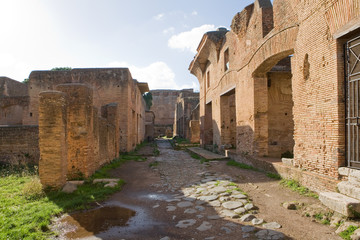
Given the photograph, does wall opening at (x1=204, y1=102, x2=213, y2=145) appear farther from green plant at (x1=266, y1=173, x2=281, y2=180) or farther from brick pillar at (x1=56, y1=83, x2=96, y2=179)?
brick pillar at (x1=56, y1=83, x2=96, y2=179)

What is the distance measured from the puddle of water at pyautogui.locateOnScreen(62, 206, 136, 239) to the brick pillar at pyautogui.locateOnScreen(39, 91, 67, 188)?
1619mm

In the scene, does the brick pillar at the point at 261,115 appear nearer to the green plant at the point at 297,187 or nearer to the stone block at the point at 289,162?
the stone block at the point at 289,162

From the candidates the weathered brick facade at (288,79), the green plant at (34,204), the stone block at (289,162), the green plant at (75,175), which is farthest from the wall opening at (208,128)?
the green plant at (75,175)

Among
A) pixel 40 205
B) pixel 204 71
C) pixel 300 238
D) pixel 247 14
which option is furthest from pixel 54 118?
pixel 204 71

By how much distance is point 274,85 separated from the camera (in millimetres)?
9641

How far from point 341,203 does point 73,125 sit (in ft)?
21.3

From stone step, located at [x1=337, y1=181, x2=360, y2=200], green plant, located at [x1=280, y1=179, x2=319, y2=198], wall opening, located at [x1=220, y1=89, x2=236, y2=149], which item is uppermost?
wall opening, located at [x1=220, y1=89, x2=236, y2=149]

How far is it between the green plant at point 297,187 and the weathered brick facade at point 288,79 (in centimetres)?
46

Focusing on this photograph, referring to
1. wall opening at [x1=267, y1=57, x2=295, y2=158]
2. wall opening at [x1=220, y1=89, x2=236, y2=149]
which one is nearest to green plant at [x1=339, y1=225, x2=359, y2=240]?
wall opening at [x1=267, y1=57, x2=295, y2=158]

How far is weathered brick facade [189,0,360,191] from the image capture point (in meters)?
4.91

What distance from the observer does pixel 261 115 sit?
29.1ft

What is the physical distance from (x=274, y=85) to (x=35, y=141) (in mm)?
9869

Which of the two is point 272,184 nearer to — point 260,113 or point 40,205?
point 260,113

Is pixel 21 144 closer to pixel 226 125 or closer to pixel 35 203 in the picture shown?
pixel 35 203
